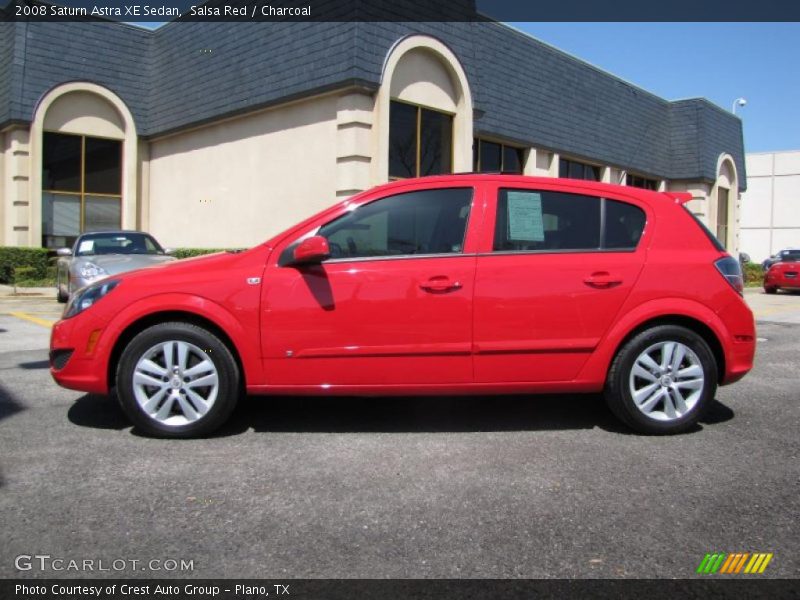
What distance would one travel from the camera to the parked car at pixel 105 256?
34.4 feet

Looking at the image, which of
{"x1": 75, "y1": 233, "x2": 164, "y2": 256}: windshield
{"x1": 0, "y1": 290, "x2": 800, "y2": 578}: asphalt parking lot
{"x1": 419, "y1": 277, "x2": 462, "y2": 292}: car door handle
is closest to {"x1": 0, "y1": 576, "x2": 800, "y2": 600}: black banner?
{"x1": 0, "y1": 290, "x2": 800, "y2": 578}: asphalt parking lot

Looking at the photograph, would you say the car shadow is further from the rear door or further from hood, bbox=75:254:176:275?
hood, bbox=75:254:176:275

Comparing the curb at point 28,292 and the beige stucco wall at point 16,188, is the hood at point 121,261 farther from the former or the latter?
the beige stucco wall at point 16,188

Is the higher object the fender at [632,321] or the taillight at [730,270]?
the taillight at [730,270]

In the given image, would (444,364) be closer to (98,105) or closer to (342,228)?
(342,228)

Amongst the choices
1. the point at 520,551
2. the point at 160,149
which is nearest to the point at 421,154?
the point at 160,149

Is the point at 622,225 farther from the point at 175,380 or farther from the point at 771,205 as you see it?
the point at 771,205

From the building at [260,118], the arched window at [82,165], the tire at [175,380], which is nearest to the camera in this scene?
the tire at [175,380]

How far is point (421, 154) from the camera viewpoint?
49.4 feet

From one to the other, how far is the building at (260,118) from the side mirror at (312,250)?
30.1 feet

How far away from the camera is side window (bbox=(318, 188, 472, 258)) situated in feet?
15.2

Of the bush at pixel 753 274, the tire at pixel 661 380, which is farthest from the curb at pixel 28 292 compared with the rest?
the bush at pixel 753 274

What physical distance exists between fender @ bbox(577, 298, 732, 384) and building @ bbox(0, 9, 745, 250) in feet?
31.0

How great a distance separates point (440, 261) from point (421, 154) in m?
10.9
